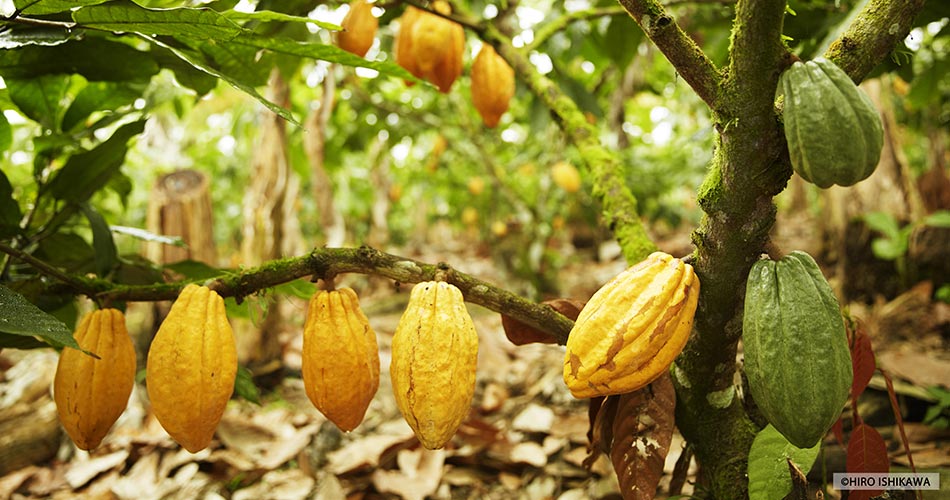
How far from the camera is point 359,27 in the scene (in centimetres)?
153

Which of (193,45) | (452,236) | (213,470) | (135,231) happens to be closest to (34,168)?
A: (135,231)

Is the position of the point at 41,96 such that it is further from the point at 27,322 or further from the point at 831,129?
the point at 831,129

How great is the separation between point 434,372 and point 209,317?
356 mm

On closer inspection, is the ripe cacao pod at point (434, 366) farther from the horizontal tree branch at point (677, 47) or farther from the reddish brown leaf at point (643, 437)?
the horizontal tree branch at point (677, 47)

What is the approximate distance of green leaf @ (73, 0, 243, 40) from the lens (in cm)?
82

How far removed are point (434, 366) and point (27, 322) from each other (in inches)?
19.8

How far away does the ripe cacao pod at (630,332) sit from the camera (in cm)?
80

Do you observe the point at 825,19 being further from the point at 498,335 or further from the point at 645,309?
the point at 498,335

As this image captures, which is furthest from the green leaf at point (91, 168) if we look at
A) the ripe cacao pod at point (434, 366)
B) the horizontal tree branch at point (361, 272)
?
the ripe cacao pod at point (434, 366)

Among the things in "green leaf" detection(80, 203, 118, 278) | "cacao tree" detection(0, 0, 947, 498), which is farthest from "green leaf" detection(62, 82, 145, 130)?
"green leaf" detection(80, 203, 118, 278)

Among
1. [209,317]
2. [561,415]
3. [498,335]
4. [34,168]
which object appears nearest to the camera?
[209,317]

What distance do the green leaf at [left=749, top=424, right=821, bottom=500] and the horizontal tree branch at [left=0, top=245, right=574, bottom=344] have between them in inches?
13.5

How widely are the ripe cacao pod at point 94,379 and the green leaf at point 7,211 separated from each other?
326 millimetres

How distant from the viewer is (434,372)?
0.84 meters
